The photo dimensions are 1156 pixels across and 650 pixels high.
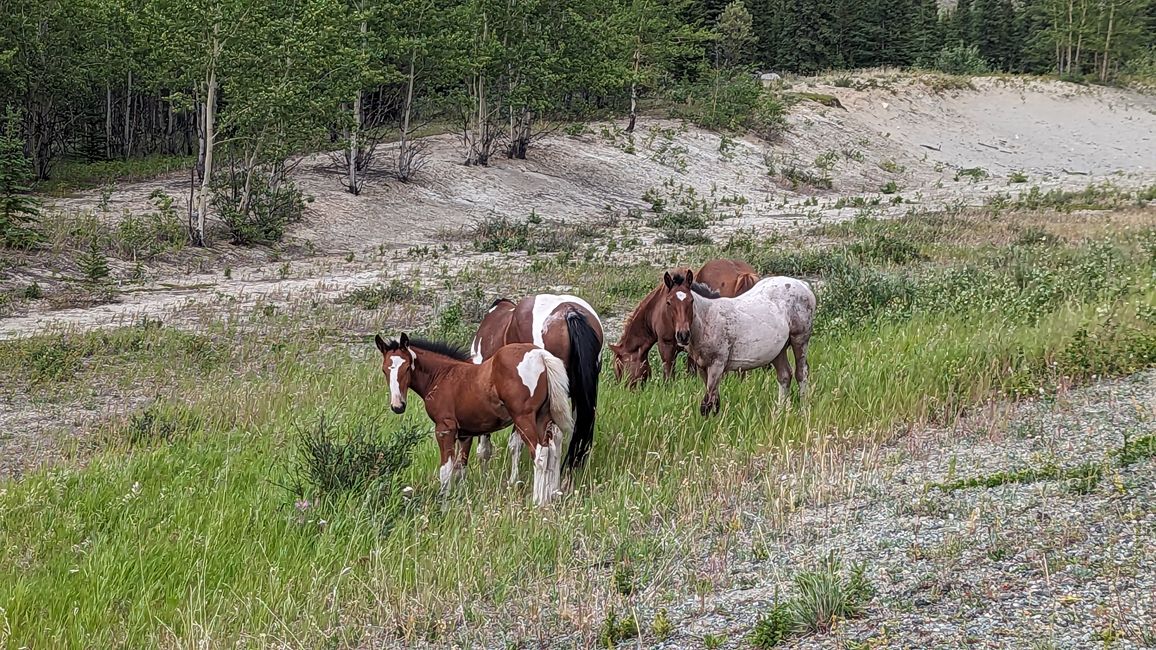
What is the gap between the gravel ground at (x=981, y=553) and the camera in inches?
155

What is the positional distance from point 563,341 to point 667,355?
6.43 feet

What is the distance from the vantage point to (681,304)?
26.9ft

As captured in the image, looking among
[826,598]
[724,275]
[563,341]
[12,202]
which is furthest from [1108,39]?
[826,598]

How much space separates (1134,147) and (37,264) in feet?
183

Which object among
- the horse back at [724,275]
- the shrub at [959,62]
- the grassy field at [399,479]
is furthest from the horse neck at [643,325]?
the shrub at [959,62]

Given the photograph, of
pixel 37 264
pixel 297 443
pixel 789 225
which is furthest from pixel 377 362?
pixel 789 225

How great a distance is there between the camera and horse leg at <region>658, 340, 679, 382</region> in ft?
31.8

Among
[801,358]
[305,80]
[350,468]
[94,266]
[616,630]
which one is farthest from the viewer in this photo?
[305,80]

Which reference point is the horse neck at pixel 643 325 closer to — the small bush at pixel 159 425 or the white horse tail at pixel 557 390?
the white horse tail at pixel 557 390

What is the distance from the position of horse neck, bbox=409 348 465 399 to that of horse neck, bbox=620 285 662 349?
3.17m

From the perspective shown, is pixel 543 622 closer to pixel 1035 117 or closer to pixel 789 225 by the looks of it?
pixel 789 225

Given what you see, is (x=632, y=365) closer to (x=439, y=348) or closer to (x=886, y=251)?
(x=439, y=348)

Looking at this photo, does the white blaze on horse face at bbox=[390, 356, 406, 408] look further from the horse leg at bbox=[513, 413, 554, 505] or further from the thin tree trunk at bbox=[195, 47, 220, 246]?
the thin tree trunk at bbox=[195, 47, 220, 246]

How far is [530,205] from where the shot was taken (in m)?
31.2
